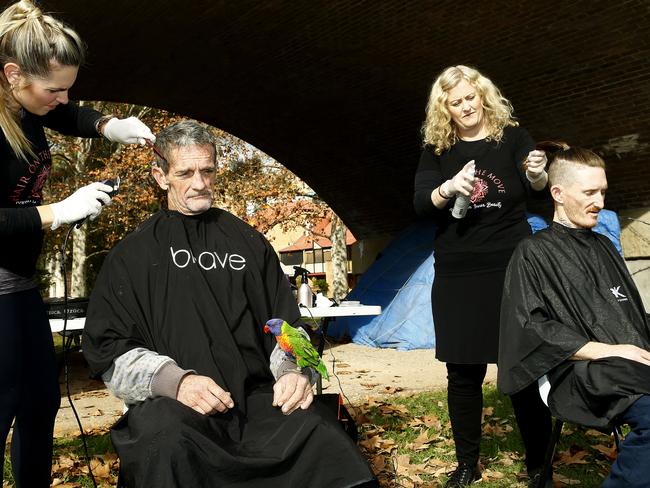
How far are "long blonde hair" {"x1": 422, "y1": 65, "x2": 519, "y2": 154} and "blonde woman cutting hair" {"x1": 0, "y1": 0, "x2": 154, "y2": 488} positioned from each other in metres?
1.64

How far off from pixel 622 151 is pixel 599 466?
5.79 m

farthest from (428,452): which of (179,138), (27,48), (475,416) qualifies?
(27,48)

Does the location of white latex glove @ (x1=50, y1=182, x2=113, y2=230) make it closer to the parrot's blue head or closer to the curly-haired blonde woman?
the parrot's blue head

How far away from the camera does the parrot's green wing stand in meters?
2.15

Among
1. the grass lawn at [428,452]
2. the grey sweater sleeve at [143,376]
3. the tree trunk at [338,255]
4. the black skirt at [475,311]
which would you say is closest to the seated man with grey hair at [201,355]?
the grey sweater sleeve at [143,376]

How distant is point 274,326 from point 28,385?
94 centimetres

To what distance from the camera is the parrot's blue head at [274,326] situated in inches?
86.9

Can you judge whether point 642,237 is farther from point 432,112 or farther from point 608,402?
point 608,402

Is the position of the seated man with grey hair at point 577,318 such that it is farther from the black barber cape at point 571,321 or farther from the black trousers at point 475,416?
the black trousers at point 475,416

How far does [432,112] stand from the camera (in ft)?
10.3

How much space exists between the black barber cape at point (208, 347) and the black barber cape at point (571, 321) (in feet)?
2.81

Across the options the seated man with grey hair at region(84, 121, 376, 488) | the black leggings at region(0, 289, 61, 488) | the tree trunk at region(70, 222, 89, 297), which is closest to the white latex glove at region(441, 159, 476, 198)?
the seated man with grey hair at region(84, 121, 376, 488)

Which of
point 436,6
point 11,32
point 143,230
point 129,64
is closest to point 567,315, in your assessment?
point 143,230

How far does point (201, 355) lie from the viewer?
216cm
